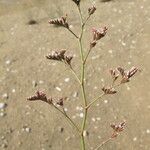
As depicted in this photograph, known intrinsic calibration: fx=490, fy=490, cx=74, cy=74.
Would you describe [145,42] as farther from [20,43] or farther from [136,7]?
[20,43]

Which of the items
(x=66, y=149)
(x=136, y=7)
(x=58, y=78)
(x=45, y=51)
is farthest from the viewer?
(x=136, y=7)

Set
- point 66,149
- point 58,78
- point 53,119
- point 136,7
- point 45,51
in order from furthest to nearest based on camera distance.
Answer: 1. point 136,7
2. point 45,51
3. point 58,78
4. point 53,119
5. point 66,149

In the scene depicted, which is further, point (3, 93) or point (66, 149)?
point (3, 93)

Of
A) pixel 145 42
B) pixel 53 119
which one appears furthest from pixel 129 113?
pixel 145 42

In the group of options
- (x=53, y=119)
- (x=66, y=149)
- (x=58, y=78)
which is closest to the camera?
(x=66, y=149)

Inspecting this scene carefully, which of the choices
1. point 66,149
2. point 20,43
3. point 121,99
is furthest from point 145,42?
point 66,149

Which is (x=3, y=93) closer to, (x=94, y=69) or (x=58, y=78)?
(x=58, y=78)
